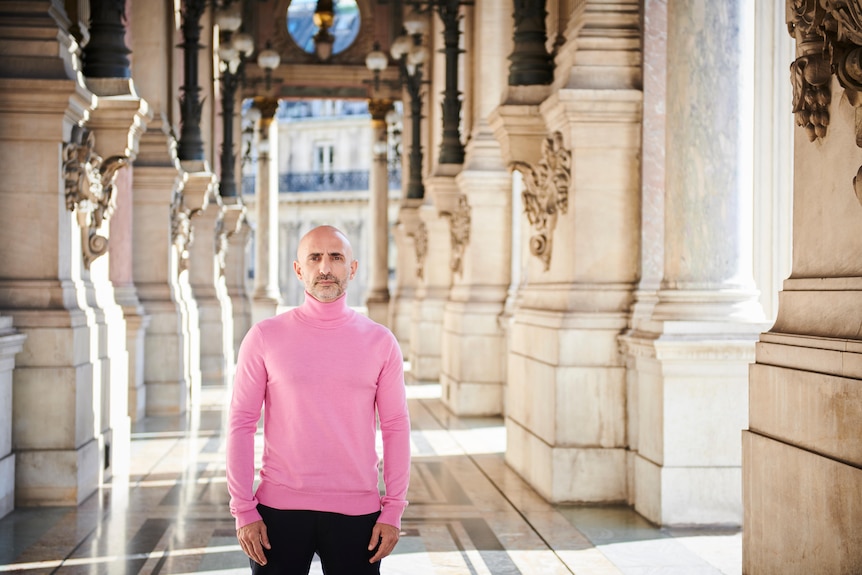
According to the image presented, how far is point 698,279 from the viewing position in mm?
8234

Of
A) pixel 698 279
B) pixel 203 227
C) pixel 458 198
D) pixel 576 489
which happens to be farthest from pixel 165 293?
pixel 698 279

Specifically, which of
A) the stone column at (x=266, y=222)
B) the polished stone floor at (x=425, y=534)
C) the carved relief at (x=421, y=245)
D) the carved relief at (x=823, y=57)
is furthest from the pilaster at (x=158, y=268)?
the stone column at (x=266, y=222)

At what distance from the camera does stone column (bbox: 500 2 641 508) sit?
9016 mm

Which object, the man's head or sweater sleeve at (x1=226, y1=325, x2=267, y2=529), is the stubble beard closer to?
the man's head

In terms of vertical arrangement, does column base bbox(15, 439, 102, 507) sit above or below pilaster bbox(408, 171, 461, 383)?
below

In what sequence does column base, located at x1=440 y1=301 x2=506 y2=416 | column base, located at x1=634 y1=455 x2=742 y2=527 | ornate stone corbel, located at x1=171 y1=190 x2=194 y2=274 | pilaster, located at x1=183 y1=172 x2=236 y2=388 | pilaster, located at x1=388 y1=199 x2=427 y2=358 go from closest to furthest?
column base, located at x1=634 y1=455 x2=742 y2=527, column base, located at x1=440 y1=301 x2=506 y2=416, ornate stone corbel, located at x1=171 y1=190 x2=194 y2=274, pilaster, located at x1=183 y1=172 x2=236 y2=388, pilaster, located at x1=388 y1=199 x2=427 y2=358

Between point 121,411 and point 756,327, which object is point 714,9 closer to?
point 756,327

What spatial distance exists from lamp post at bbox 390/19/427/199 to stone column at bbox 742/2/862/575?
15346 mm

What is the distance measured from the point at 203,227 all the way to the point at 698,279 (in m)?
14.3

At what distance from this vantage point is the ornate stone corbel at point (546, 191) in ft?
31.2

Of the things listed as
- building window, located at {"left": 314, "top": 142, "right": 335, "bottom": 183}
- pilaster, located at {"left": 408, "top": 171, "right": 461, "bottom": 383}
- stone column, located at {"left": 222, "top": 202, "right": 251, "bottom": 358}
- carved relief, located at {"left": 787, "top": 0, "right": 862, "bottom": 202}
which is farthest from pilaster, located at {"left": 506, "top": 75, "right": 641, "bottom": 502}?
building window, located at {"left": 314, "top": 142, "right": 335, "bottom": 183}

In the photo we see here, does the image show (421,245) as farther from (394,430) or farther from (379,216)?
(394,430)

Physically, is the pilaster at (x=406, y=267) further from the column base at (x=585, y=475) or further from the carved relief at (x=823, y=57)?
the carved relief at (x=823, y=57)

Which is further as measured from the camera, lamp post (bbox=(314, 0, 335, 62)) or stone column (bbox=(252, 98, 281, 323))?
stone column (bbox=(252, 98, 281, 323))
